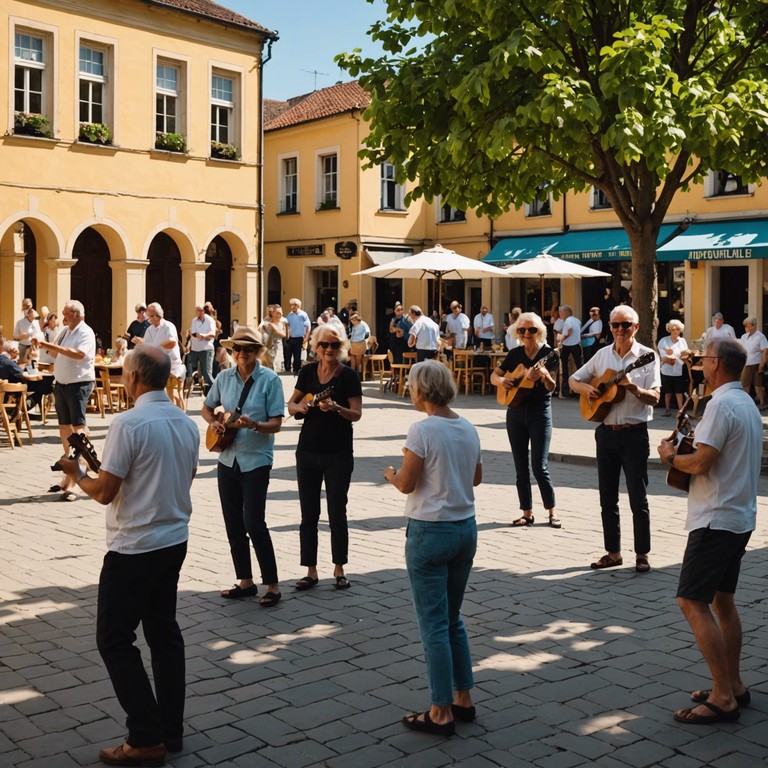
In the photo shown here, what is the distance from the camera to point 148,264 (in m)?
27.8

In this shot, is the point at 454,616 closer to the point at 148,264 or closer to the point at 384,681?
the point at 384,681

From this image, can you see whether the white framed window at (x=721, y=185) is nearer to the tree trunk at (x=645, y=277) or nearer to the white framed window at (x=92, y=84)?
the white framed window at (x=92, y=84)

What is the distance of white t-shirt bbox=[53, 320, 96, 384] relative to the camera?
10.9m

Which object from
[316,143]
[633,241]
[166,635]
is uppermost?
[316,143]

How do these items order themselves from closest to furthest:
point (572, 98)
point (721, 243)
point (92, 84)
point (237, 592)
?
1. point (237, 592)
2. point (572, 98)
3. point (92, 84)
4. point (721, 243)

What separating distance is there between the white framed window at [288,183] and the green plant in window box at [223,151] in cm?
934

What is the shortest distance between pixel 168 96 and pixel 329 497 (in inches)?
874

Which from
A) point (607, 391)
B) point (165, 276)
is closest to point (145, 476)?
point (607, 391)

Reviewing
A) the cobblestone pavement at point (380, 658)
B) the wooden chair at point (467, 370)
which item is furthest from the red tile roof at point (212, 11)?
the cobblestone pavement at point (380, 658)

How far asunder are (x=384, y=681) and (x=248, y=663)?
0.78m

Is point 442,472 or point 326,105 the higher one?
point 326,105

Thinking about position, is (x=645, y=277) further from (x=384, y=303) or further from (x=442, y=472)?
(x=384, y=303)

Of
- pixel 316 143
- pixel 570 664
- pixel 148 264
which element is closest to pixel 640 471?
pixel 570 664

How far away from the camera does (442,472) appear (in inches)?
195
